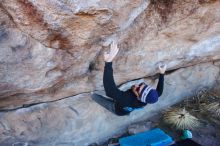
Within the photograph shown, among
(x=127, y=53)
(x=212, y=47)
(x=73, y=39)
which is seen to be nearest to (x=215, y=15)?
(x=212, y=47)

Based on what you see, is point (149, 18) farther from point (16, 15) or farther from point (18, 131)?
point (18, 131)

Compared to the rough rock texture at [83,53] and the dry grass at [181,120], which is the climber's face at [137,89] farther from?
the dry grass at [181,120]

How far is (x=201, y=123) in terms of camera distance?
19.4 ft

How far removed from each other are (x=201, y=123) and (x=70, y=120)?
2171 millimetres

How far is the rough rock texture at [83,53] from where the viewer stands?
355cm

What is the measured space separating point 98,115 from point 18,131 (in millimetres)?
1178

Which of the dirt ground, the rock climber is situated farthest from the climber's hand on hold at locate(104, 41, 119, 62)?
the dirt ground

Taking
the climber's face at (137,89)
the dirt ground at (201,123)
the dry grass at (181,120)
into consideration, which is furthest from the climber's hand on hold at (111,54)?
the dry grass at (181,120)

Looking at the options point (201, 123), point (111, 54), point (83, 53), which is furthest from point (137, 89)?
point (201, 123)

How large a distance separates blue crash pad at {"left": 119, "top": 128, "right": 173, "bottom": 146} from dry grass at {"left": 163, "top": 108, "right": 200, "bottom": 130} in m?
0.39

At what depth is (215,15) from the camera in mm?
4738

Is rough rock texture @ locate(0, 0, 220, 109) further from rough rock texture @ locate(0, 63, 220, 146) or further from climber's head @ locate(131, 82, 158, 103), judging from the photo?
climber's head @ locate(131, 82, 158, 103)

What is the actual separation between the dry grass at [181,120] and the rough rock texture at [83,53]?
30cm

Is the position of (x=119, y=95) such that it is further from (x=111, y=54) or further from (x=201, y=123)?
(x=201, y=123)
